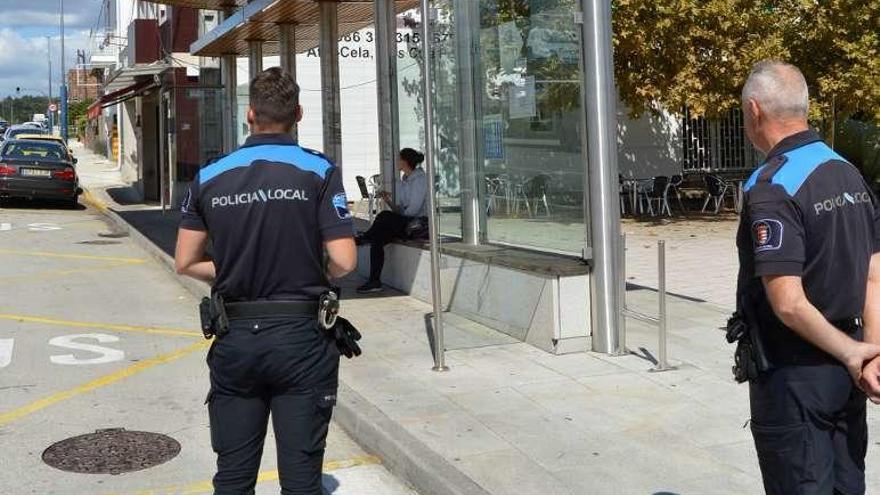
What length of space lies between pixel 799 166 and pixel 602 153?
163 inches

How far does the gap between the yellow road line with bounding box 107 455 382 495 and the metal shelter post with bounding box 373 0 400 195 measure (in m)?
5.94

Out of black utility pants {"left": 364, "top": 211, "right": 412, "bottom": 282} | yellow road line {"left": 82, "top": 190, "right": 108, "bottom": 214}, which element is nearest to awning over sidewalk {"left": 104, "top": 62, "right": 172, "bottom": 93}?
yellow road line {"left": 82, "top": 190, "right": 108, "bottom": 214}

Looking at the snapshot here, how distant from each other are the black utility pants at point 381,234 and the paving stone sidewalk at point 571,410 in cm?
215

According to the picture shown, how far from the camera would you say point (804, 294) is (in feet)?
8.93

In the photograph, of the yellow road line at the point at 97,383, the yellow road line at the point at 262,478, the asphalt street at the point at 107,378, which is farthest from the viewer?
the yellow road line at the point at 97,383

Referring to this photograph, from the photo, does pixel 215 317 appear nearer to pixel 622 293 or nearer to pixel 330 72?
pixel 622 293

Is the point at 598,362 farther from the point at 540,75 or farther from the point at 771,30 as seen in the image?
the point at 771,30

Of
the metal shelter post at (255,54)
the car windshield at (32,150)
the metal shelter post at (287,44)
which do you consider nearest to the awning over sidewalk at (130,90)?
the car windshield at (32,150)

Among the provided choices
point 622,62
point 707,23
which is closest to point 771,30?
point 707,23

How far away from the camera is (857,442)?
286 centimetres

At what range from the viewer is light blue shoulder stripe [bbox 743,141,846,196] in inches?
107

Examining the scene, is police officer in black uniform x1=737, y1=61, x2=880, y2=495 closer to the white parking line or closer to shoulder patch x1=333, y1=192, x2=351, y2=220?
shoulder patch x1=333, y1=192, x2=351, y2=220

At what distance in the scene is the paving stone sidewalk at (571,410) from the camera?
4512 millimetres

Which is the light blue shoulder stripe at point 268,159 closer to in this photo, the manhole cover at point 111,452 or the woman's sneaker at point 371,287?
the manhole cover at point 111,452
